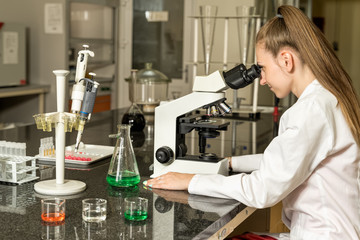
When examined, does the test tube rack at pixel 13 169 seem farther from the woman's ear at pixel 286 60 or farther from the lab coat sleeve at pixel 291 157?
the woman's ear at pixel 286 60

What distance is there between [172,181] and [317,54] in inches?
21.2

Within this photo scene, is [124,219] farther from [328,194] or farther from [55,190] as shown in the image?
[328,194]

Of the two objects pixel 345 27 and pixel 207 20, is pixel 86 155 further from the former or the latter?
pixel 345 27

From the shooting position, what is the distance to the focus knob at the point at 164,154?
1571 millimetres

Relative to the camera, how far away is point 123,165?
4.91ft

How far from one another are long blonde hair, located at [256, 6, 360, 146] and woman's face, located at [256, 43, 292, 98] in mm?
31

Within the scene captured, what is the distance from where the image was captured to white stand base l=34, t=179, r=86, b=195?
1397 mm

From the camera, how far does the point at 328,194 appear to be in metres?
1.36

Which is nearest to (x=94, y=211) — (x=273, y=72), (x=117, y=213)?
(x=117, y=213)

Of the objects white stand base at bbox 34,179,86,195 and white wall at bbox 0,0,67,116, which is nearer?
white stand base at bbox 34,179,86,195

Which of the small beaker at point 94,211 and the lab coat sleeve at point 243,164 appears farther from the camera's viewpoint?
the lab coat sleeve at point 243,164

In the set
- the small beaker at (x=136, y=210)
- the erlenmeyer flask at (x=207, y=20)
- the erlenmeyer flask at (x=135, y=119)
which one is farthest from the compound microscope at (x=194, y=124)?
the erlenmeyer flask at (x=207, y=20)

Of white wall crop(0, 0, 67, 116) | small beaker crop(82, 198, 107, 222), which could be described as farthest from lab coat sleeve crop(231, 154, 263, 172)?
white wall crop(0, 0, 67, 116)

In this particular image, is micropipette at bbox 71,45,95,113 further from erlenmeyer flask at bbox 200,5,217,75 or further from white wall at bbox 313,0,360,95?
white wall at bbox 313,0,360,95
